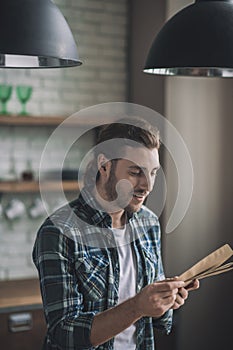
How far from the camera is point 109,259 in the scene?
2236 mm

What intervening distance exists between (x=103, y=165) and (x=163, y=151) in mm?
1992

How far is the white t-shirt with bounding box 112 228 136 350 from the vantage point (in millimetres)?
2271

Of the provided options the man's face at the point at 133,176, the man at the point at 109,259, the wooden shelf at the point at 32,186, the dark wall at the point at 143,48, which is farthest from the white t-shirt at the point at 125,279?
the dark wall at the point at 143,48

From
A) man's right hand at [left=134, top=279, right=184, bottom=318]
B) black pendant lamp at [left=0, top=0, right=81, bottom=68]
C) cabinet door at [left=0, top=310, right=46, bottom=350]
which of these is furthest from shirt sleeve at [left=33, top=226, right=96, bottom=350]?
cabinet door at [left=0, top=310, right=46, bottom=350]

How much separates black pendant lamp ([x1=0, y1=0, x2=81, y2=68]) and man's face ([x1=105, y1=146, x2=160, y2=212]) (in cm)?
44

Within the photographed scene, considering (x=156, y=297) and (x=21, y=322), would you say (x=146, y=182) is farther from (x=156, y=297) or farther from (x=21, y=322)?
(x=21, y=322)

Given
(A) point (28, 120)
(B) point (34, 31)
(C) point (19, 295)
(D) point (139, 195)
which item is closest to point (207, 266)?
(D) point (139, 195)

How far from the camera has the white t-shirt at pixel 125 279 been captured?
7.45 ft

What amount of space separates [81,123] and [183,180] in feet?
2.50

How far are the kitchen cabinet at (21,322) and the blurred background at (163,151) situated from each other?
0.28m

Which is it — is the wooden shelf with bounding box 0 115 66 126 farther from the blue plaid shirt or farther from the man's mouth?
the man's mouth

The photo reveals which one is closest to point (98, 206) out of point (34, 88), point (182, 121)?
point (182, 121)

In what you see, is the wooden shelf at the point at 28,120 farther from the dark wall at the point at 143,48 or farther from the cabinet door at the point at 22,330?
the cabinet door at the point at 22,330

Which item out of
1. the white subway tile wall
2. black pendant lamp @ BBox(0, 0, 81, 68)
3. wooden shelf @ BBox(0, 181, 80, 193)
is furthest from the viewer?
the white subway tile wall
